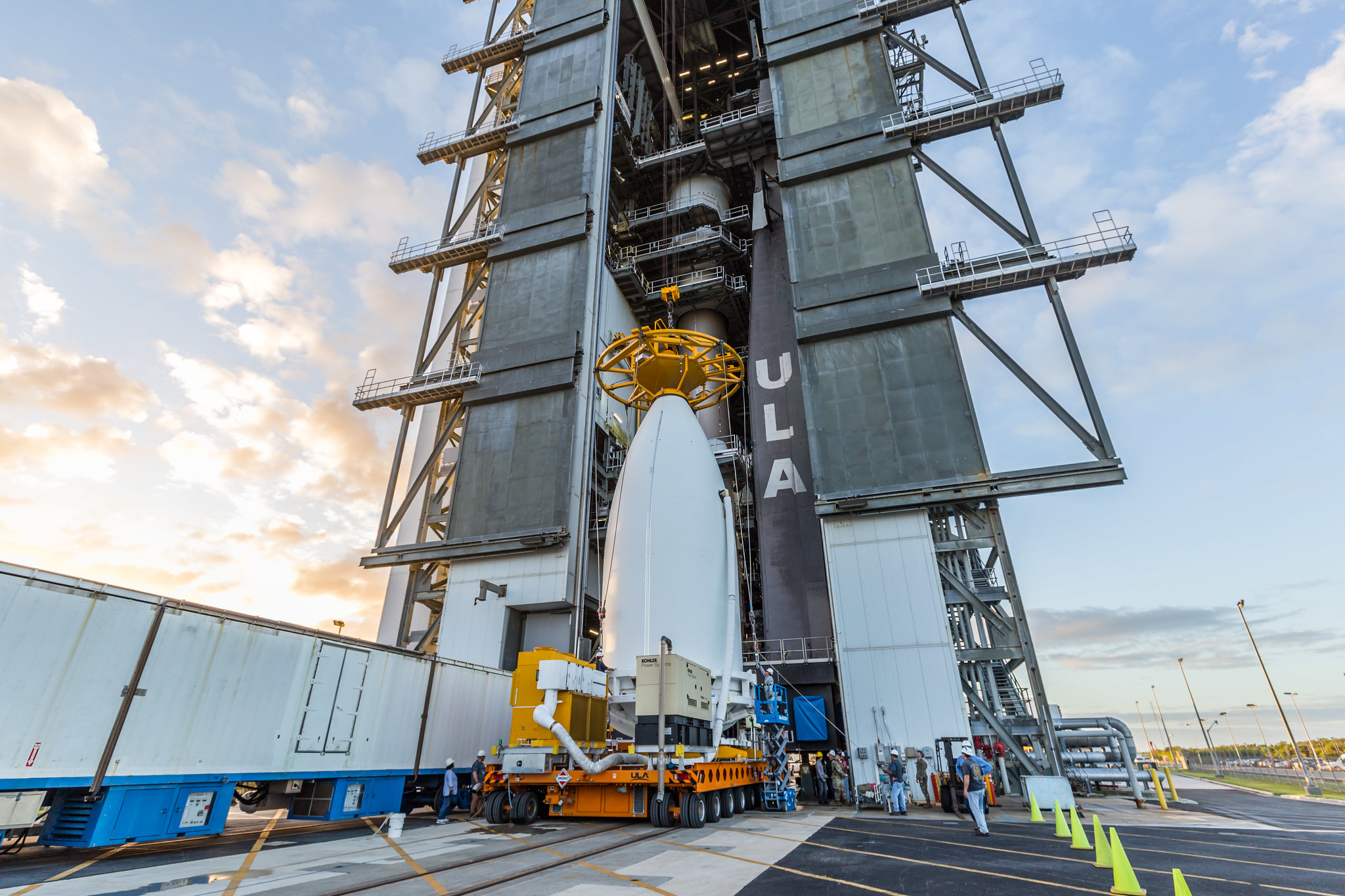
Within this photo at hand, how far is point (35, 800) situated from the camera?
7590 mm

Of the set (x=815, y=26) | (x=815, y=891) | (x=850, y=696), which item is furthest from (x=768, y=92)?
(x=815, y=891)

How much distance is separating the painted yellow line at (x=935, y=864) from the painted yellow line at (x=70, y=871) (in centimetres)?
930

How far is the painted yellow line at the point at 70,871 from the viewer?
20.6 ft

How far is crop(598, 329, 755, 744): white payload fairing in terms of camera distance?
1315 centimetres

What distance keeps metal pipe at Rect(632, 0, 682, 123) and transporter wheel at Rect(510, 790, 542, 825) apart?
36005 mm

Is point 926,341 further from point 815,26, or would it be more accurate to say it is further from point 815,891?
point 815,891

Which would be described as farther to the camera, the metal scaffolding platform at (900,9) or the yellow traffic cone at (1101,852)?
the metal scaffolding platform at (900,9)

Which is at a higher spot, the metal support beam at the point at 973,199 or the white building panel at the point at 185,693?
the metal support beam at the point at 973,199

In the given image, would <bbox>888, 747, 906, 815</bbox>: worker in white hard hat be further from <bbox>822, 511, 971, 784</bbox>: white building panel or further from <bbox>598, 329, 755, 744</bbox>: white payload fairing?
<bbox>598, 329, 755, 744</bbox>: white payload fairing

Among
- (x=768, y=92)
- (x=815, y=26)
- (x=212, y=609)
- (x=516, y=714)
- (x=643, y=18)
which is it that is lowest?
(x=516, y=714)

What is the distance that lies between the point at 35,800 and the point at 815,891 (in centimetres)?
943

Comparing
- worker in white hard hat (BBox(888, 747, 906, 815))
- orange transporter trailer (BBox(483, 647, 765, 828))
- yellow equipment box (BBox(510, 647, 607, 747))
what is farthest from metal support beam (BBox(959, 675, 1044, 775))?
yellow equipment box (BBox(510, 647, 607, 747))

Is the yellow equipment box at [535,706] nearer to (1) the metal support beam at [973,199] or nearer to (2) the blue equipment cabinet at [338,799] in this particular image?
(2) the blue equipment cabinet at [338,799]

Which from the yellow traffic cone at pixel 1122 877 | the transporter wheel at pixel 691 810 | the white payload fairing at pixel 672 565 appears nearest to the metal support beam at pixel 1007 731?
the white payload fairing at pixel 672 565
